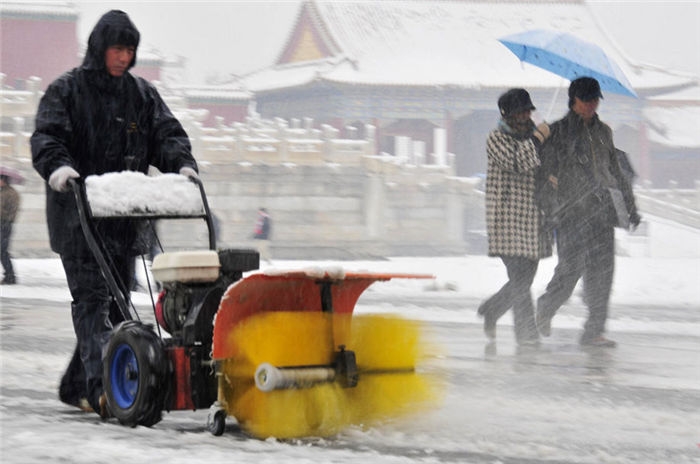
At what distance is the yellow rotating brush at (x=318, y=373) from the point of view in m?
3.83

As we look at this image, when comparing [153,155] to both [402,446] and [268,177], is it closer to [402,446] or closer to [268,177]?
[402,446]

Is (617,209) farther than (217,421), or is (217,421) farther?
(617,209)

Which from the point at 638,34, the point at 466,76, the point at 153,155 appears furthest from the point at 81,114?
the point at 638,34

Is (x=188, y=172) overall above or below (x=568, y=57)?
below

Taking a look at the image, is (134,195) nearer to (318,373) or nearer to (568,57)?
(318,373)

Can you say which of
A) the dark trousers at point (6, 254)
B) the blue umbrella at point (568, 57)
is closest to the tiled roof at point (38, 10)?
the dark trousers at point (6, 254)

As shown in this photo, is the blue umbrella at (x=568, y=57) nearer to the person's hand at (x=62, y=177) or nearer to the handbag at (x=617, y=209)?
the handbag at (x=617, y=209)

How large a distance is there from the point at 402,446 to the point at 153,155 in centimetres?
139

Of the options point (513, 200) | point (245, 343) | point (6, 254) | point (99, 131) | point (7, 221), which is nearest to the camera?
point (245, 343)

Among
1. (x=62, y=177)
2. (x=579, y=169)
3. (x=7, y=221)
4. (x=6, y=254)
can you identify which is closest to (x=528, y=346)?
(x=579, y=169)

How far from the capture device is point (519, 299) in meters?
7.49

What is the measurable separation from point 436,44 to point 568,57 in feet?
122

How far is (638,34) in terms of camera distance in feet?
194

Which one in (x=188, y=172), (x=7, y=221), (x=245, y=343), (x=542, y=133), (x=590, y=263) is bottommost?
(x=245, y=343)
